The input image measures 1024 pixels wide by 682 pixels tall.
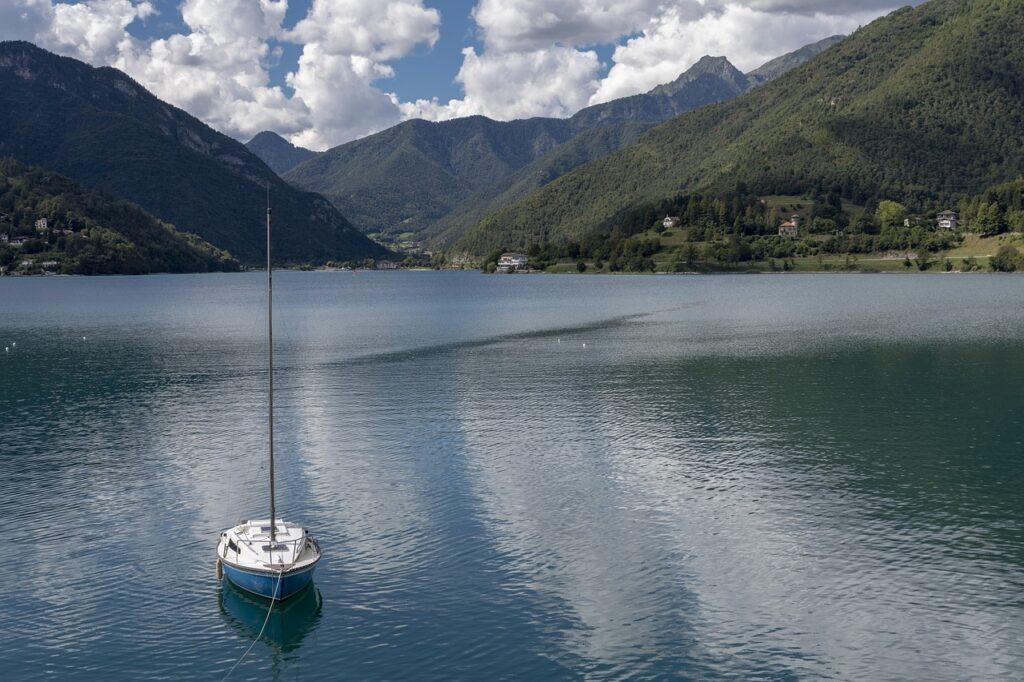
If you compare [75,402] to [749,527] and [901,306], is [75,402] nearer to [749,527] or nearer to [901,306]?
[749,527]

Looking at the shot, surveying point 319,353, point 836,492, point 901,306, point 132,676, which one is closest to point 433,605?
point 132,676

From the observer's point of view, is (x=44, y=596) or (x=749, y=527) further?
(x=749, y=527)

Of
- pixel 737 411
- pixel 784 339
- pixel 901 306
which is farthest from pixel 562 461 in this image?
pixel 901 306

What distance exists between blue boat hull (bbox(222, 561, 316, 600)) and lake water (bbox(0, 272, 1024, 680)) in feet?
2.82

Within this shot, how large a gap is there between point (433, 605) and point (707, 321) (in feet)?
450

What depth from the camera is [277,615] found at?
118 feet

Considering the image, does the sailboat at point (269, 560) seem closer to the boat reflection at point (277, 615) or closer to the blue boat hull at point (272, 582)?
the blue boat hull at point (272, 582)

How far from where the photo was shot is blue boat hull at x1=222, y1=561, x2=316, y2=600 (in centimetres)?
3566

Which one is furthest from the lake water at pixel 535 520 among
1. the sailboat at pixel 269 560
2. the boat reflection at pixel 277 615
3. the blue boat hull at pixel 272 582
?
the sailboat at pixel 269 560

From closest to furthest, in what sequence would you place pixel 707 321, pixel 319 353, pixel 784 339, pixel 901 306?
pixel 319 353 → pixel 784 339 → pixel 707 321 → pixel 901 306

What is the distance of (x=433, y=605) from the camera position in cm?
3622

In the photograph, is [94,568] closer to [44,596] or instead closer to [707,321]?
[44,596]

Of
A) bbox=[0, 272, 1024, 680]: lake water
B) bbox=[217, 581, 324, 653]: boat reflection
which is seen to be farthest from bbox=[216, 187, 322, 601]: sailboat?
bbox=[0, 272, 1024, 680]: lake water

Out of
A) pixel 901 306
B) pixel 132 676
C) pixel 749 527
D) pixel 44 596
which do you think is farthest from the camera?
pixel 901 306
